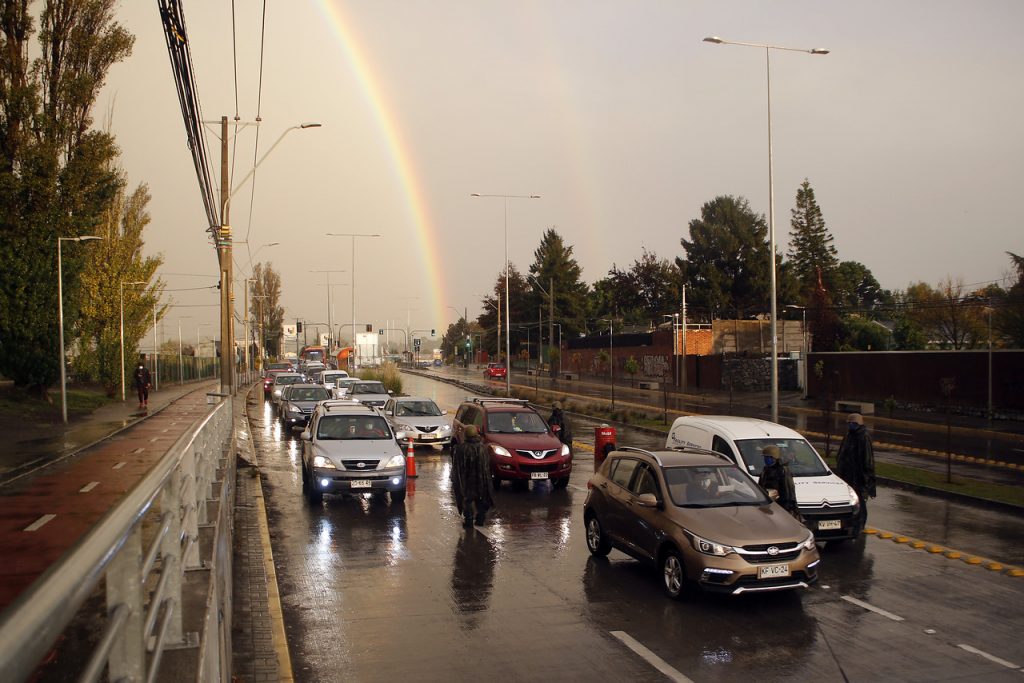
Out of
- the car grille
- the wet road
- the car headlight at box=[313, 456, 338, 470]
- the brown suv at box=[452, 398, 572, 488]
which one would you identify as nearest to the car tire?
the wet road

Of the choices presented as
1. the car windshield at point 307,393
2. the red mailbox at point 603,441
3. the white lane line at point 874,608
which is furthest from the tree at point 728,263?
the white lane line at point 874,608

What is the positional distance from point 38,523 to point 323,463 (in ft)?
14.9

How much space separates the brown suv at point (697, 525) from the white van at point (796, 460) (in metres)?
1.95

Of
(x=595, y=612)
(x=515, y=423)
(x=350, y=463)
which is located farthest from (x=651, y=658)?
(x=515, y=423)

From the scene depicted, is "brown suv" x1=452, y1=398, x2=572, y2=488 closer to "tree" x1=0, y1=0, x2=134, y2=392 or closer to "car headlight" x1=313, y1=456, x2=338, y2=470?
"car headlight" x1=313, y1=456, x2=338, y2=470

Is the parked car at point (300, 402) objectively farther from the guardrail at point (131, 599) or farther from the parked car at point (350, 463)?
the guardrail at point (131, 599)

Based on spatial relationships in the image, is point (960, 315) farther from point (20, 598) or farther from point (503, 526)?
point (20, 598)

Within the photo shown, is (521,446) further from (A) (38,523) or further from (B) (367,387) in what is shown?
(B) (367,387)

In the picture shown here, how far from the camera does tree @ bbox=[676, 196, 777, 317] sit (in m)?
82.9

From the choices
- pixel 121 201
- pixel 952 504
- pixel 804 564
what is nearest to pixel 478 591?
pixel 804 564

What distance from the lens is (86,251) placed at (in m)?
39.3

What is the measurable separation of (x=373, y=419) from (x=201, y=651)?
1458 cm

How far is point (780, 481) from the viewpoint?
11.7 meters

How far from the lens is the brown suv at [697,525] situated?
9312mm
